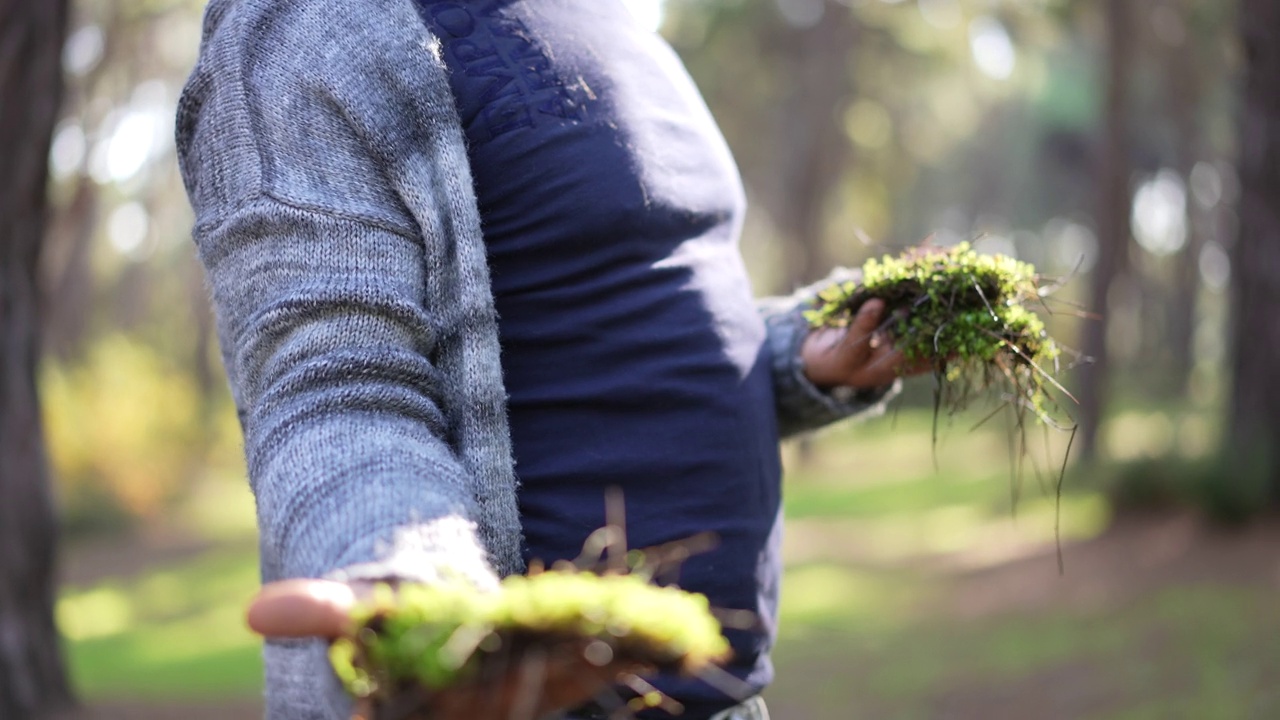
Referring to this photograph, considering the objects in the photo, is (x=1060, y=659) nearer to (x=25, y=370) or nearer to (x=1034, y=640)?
(x=1034, y=640)

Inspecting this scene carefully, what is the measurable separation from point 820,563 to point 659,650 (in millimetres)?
12959

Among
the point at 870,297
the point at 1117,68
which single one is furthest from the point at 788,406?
the point at 1117,68

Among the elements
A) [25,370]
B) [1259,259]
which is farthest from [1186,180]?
[25,370]

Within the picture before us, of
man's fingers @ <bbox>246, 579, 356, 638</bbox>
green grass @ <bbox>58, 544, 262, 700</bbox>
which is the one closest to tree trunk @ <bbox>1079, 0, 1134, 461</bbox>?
green grass @ <bbox>58, 544, 262, 700</bbox>

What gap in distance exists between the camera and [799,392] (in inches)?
81.8

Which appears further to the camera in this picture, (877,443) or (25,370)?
(877,443)

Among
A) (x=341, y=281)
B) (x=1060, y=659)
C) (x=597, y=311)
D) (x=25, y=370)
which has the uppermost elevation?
(x=341, y=281)

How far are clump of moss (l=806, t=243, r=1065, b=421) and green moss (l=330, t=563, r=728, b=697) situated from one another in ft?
2.83

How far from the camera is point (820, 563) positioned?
13.7 m

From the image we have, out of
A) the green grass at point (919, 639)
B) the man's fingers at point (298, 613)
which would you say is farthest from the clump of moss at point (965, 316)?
the green grass at point (919, 639)

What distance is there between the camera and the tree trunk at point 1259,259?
30.6 ft

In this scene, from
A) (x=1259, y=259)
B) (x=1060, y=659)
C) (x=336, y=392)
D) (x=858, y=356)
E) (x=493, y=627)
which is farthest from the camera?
(x=1259, y=259)

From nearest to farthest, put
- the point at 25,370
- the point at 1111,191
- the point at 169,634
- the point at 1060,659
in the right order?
the point at 25,370 < the point at 1060,659 < the point at 169,634 < the point at 1111,191

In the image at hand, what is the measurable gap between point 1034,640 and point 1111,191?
28.4 feet
